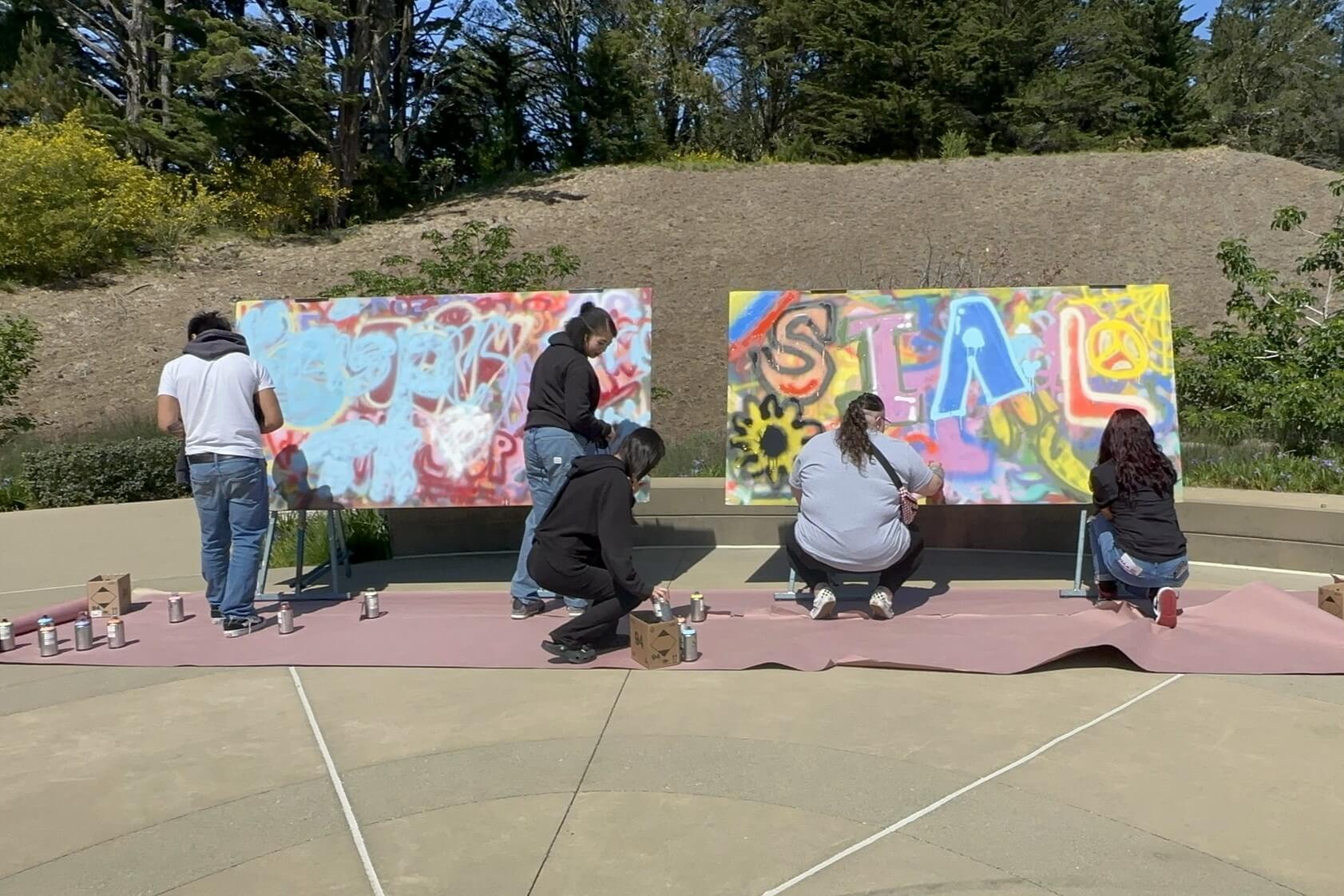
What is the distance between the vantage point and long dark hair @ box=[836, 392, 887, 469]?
5.86 meters

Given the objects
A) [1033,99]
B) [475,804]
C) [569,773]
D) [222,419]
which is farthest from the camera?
[1033,99]

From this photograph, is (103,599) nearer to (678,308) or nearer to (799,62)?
(678,308)

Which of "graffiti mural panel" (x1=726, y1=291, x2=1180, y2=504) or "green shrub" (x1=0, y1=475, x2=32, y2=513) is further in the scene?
"green shrub" (x1=0, y1=475, x2=32, y2=513)

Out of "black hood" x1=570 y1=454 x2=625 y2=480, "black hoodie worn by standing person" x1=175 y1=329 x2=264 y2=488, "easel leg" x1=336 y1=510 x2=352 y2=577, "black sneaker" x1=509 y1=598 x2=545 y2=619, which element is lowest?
"black sneaker" x1=509 y1=598 x2=545 y2=619

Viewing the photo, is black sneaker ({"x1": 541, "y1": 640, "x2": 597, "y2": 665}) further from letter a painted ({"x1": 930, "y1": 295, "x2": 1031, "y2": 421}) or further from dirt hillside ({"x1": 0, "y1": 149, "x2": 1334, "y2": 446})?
dirt hillside ({"x1": 0, "y1": 149, "x2": 1334, "y2": 446})

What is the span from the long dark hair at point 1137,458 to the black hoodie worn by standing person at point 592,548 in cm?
258

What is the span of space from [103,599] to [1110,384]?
616 cm

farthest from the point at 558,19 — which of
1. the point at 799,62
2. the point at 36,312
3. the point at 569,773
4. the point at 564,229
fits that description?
the point at 569,773

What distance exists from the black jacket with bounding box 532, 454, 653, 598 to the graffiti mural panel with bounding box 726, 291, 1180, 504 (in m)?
1.85

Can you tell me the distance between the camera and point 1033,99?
31875 mm

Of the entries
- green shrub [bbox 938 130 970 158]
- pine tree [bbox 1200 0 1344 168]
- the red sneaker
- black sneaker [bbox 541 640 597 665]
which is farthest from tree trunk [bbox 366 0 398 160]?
pine tree [bbox 1200 0 1344 168]

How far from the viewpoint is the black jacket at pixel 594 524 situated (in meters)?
5.09

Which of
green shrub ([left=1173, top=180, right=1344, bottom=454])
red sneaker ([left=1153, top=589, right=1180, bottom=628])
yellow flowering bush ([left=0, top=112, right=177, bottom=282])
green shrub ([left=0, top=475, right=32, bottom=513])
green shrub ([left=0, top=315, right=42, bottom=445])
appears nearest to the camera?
red sneaker ([left=1153, top=589, right=1180, bottom=628])

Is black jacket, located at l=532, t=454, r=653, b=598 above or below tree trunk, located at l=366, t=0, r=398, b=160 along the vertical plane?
below
